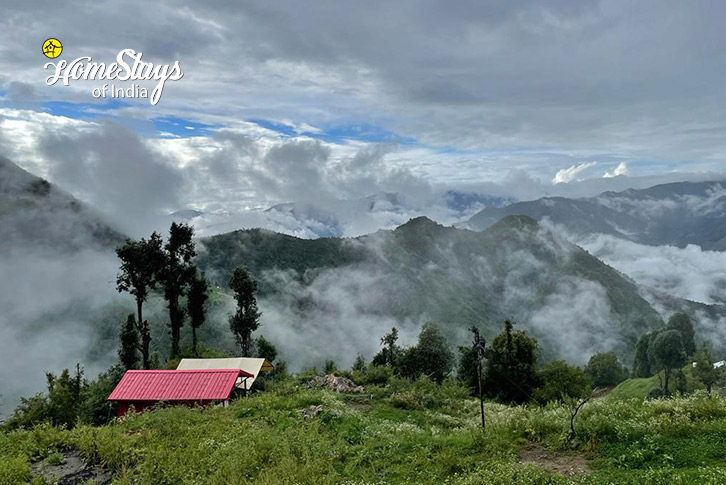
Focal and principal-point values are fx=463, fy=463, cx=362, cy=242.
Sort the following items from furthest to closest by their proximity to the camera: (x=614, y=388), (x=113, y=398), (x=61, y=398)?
(x=614, y=388), (x=61, y=398), (x=113, y=398)

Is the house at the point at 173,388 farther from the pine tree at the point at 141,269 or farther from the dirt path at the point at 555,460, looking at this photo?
the dirt path at the point at 555,460

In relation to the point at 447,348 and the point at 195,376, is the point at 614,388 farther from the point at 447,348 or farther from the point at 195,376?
the point at 195,376

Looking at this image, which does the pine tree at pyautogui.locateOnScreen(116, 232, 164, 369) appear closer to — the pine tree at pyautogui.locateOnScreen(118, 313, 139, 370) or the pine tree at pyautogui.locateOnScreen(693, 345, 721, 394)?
the pine tree at pyautogui.locateOnScreen(118, 313, 139, 370)

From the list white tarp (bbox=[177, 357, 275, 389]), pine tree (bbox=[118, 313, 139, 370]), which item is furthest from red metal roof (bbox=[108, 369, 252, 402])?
pine tree (bbox=[118, 313, 139, 370])

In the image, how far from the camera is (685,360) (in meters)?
77.5

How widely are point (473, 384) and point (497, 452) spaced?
35424 millimetres

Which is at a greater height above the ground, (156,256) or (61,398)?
(156,256)

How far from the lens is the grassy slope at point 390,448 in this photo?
13.5 m

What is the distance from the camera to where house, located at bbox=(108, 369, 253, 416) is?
2967 centimetres

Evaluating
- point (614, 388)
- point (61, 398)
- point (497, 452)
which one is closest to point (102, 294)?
point (61, 398)

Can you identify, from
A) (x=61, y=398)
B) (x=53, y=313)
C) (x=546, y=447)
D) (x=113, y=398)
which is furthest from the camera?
(x=53, y=313)

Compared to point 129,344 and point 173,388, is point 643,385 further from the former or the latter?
point 173,388

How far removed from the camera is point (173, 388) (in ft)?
101

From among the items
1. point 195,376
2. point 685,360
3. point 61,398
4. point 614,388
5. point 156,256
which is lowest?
point 614,388
